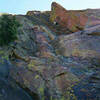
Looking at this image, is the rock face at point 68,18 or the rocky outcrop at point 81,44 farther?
the rock face at point 68,18

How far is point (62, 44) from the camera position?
586 inches

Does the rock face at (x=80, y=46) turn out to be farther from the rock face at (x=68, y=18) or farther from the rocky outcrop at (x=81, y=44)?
the rock face at (x=68, y=18)

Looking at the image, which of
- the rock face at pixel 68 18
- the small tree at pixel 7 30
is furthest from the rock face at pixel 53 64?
the rock face at pixel 68 18

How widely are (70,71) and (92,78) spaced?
1.41 meters

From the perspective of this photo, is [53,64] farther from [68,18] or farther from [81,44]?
[68,18]

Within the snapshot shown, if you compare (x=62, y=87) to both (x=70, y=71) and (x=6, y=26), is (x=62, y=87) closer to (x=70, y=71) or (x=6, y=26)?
(x=70, y=71)

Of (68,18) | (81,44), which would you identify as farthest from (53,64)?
(68,18)

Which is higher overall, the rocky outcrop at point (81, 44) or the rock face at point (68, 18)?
the rock face at point (68, 18)

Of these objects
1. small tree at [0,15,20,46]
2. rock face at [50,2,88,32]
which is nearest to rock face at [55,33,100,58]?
rock face at [50,2,88,32]

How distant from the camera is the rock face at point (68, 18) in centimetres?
1730

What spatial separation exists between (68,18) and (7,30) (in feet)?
21.9

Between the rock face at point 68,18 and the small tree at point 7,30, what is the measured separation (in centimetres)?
557

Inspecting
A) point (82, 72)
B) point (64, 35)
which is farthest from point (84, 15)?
point (82, 72)

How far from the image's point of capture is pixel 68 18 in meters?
17.8
